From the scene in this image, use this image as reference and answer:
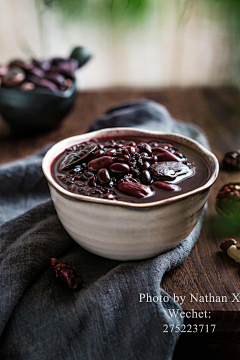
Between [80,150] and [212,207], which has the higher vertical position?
[80,150]

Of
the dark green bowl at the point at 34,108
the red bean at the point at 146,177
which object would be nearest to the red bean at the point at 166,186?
the red bean at the point at 146,177

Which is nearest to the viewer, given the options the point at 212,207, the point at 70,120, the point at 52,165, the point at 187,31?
the point at 52,165

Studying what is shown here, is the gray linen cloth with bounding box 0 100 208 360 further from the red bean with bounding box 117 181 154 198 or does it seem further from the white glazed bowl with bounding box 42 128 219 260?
the red bean with bounding box 117 181 154 198

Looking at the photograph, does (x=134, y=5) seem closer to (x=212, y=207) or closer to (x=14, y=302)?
(x=14, y=302)

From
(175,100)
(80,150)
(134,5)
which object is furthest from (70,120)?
(134,5)

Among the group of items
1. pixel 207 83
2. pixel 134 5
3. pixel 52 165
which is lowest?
pixel 207 83

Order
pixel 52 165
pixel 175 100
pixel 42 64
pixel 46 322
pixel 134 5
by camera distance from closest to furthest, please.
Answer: pixel 134 5 → pixel 46 322 → pixel 52 165 → pixel 42 64 → pixel 175 100

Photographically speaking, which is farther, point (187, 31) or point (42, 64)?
point (187, 31)
